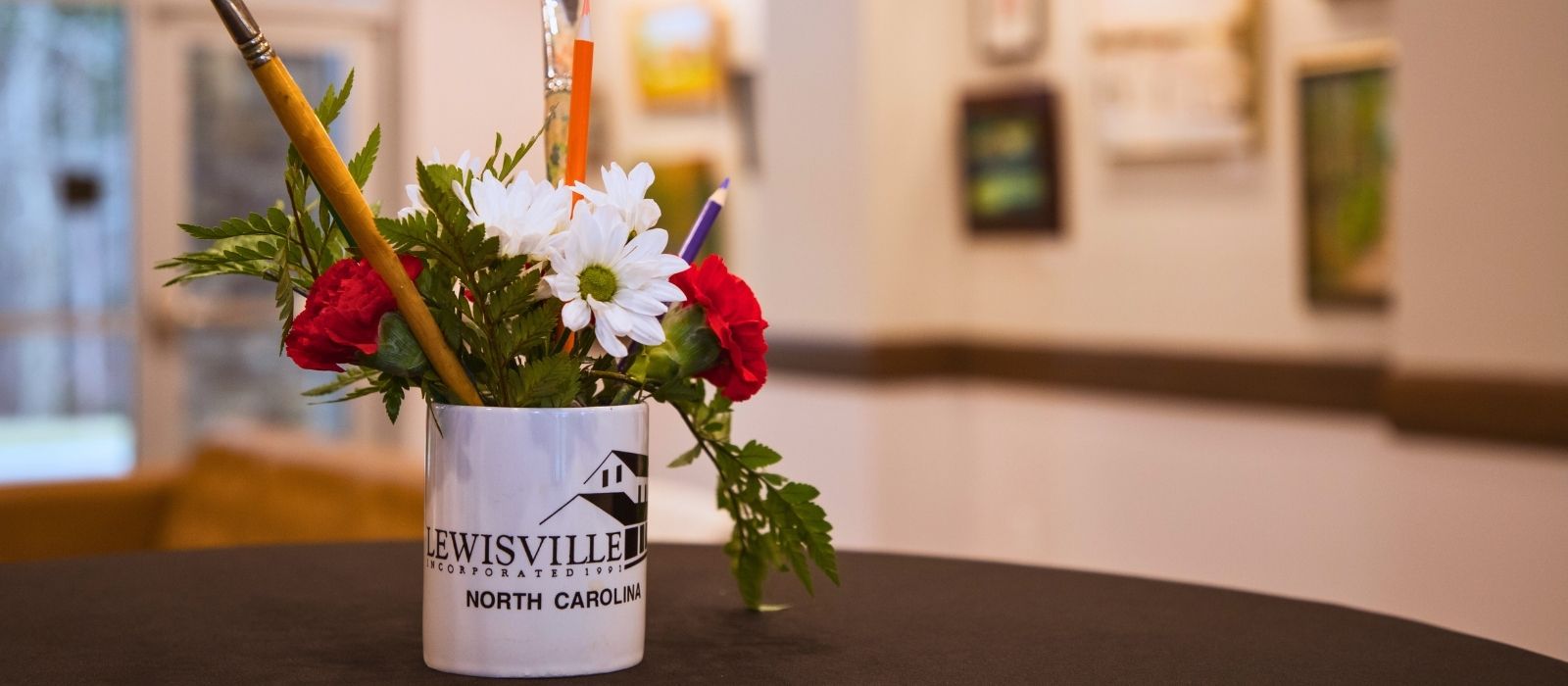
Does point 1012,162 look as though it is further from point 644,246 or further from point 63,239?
→ point 63,239

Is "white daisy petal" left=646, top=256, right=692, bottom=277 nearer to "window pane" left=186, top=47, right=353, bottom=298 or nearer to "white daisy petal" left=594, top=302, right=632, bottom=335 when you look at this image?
"white daisy petal" left=594, top=302, right=632, bottom=335

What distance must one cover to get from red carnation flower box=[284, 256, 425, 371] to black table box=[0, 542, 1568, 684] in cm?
21

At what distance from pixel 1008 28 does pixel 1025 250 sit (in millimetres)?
619

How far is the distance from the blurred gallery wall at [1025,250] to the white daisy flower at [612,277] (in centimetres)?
182

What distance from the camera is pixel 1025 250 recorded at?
429 cm

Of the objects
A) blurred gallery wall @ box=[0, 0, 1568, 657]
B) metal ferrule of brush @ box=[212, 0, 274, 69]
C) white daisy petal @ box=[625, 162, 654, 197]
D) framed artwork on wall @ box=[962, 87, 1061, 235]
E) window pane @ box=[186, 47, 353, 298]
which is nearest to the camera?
metal ferrule of brush @ box=[212, 0, 274, 69]

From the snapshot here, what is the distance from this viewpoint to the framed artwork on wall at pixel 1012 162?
4.15m

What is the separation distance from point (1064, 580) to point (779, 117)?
3317 mm

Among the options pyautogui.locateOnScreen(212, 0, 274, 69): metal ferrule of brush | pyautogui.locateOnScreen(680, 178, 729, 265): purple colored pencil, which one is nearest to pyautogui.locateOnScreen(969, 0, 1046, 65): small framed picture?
pyautogui.locateOnScreen(680, 178, 729, 265): purple colored pencil

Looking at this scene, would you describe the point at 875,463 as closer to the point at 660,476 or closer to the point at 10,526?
the point at 660,476

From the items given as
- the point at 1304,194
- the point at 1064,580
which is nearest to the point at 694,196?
the point at 1304,194

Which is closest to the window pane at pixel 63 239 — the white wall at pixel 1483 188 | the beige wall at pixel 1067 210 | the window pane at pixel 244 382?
the window pane at pixel 244 382

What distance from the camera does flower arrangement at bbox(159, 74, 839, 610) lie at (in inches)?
38.5

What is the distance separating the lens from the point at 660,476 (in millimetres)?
5645
